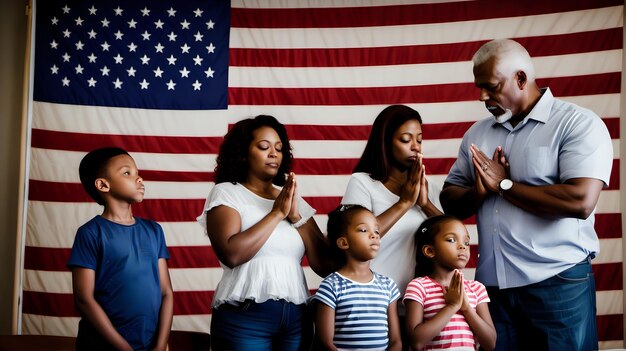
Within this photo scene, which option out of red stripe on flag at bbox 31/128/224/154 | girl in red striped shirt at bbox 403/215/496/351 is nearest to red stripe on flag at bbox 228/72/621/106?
red stripe on flag at bbox 31/128/224/154

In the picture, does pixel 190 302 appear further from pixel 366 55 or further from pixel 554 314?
pixel 554 314

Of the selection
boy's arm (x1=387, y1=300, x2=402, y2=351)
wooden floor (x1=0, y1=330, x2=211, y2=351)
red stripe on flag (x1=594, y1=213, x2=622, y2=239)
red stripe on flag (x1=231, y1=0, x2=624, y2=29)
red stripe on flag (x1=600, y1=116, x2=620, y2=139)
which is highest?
red stripe on flag (x1=231, y1=0, x2=624, y2=29)

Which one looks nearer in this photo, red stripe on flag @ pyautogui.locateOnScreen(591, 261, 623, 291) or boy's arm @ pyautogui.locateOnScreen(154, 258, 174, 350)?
boy's arm @ pyautogui.locateOnScreen(154, 258, 174, 350)

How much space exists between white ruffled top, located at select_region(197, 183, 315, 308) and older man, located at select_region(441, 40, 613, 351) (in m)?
0.68

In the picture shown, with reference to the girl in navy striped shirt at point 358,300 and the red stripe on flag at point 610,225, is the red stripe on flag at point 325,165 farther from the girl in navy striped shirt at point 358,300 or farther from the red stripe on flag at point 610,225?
the girl in navy striped shirt at point 358,300

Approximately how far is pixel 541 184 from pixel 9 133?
12.0 ft

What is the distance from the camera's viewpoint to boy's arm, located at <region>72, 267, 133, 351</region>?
224 centimetres

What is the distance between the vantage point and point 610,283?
13.7ft

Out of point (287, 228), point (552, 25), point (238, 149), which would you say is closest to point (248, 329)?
point (287, 228)

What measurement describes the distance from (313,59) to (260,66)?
370 mm

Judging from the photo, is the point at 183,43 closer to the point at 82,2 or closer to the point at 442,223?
the point at 82,2

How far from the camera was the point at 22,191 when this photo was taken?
173 inches

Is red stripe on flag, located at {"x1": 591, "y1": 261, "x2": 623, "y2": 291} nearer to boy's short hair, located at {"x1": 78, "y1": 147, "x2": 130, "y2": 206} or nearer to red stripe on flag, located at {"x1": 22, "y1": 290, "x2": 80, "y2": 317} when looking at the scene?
boy's short hair, located at {"x1": 78, "y1": 147, "x2": 130, "y2": 206}

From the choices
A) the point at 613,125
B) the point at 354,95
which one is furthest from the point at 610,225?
the point at 354,95
